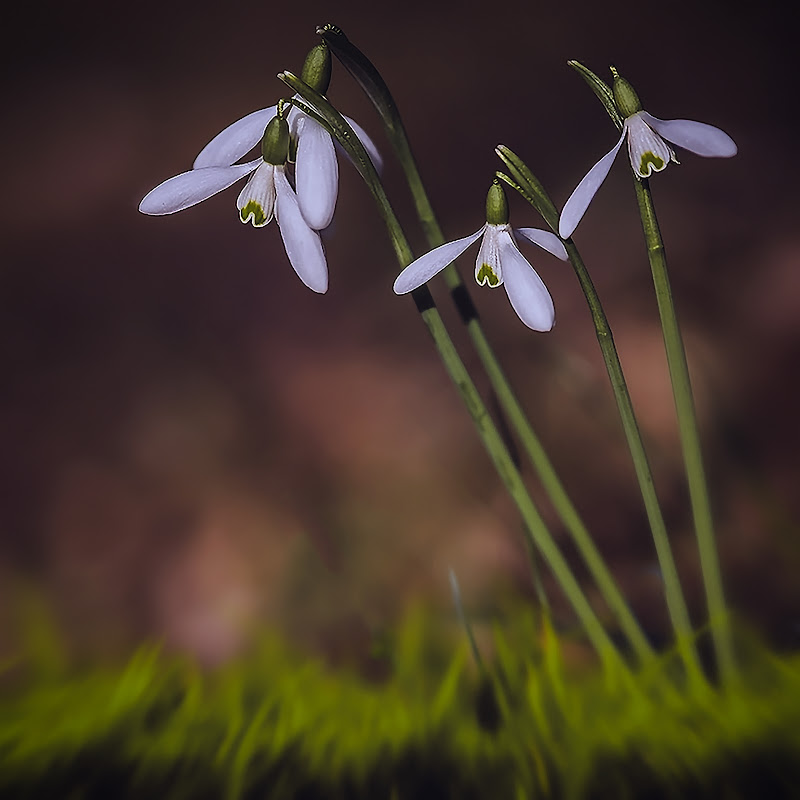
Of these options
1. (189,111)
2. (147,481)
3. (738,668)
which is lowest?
Result: (738,668)

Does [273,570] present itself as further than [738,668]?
Yes

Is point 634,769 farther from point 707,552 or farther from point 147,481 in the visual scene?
point 147,481

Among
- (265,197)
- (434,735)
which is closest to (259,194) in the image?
(265,197)

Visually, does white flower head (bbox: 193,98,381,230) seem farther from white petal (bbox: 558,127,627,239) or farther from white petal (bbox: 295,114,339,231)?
white petal (bbox: 558,127,627,239)

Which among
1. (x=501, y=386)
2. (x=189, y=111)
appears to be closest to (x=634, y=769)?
A: (x=501, y=386)

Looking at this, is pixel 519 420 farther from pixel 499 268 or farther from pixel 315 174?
pixel 315 174

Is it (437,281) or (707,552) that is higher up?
(437,281)

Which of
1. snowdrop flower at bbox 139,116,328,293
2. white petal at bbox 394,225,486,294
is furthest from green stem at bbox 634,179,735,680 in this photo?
snowdrop flower at bbox 139,116,328,293

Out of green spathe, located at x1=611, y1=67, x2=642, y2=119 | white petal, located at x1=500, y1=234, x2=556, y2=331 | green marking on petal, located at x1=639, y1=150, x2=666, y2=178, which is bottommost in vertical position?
white petal, located at x1=500, y1=234, x2=556, y2=331
